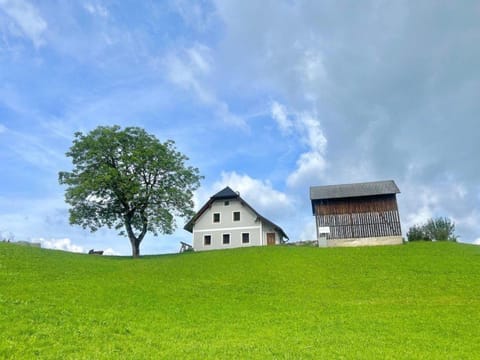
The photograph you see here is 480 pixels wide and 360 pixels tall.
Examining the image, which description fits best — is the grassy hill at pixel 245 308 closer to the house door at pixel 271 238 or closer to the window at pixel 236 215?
the window at pixel 236 215

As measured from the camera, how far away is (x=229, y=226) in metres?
47.0

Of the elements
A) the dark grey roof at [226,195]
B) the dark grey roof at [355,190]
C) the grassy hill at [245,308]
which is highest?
the dark grey roof at [226,195]


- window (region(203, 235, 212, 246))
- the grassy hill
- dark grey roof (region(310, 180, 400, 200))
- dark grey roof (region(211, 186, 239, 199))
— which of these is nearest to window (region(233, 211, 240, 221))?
dark grey roof (region(211, 186, 239, 199))

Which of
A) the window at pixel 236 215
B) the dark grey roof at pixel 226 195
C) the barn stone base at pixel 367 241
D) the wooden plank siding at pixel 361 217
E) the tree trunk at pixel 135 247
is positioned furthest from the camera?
the dark grey roof at pixel 226 195

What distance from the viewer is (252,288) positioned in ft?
69.9

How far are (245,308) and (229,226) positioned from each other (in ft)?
99.3

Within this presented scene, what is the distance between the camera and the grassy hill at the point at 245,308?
10.5 m

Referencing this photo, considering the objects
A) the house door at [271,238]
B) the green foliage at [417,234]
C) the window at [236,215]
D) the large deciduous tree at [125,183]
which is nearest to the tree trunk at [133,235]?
the large deciduous tree at [125,183]

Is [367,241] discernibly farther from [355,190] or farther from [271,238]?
[271,238]

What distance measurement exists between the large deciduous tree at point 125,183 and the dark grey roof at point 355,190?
604 inches

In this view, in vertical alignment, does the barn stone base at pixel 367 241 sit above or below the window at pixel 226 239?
below

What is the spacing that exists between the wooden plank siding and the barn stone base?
390 millimetres

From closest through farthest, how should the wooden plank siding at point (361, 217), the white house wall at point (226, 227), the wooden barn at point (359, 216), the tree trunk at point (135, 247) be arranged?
the wooden barn at point (359, 216) → the wooden plank siding at point (361, 217) → the tree trunk at point (135, 247) → the white house wall at point (226, 227)

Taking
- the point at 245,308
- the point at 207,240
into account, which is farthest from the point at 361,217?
the point at 245,308
